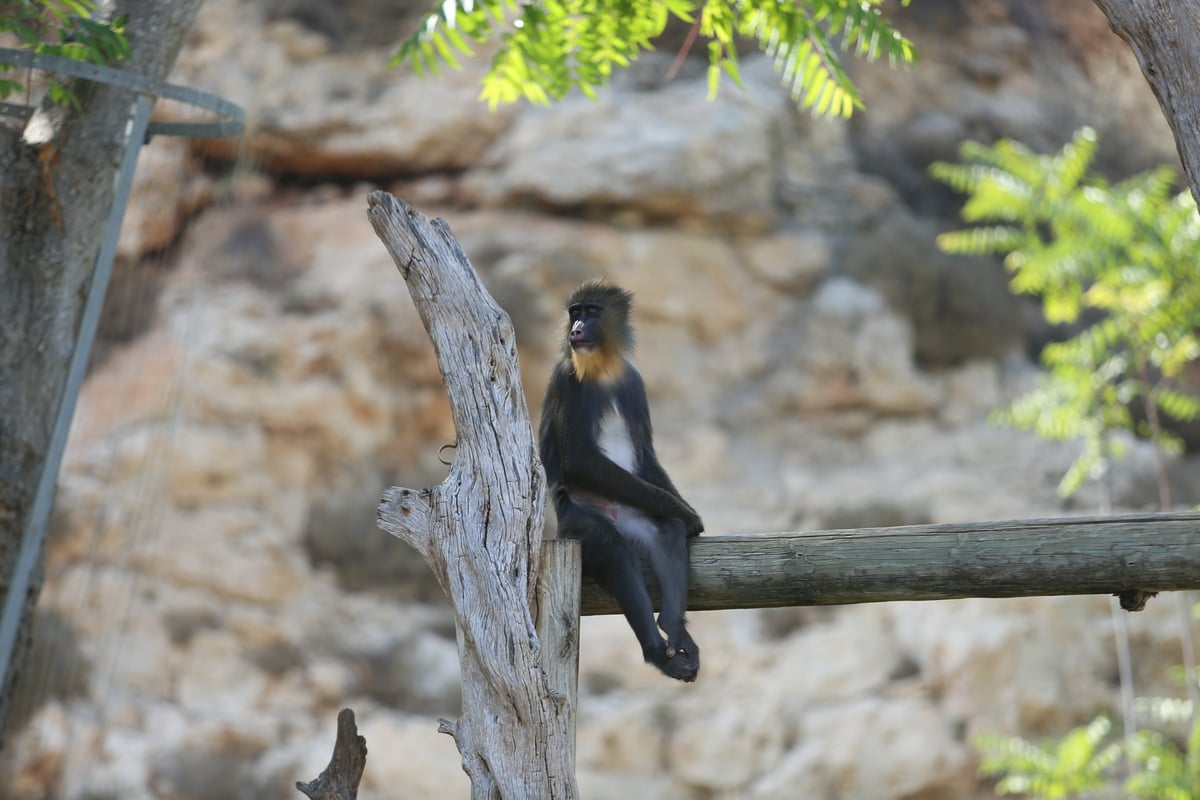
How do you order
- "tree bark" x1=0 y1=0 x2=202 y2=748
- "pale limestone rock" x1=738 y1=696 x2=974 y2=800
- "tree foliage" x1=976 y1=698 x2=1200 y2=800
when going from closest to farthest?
"tree bark" x1=0 y1=0 x2=202 y2=748, "tree foliage" x1=976 y1=698 x2=1200 y2=800, "pale limestone rock" x1=738 y1=696 x2=974 y2=800

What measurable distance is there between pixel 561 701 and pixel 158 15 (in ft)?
11.0

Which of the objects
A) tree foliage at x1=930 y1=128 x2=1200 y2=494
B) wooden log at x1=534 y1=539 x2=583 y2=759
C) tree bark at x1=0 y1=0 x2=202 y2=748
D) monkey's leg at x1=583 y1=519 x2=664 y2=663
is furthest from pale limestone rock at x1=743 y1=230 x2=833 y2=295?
wooden log at x1=534 y1=539 x2=583 y2=759

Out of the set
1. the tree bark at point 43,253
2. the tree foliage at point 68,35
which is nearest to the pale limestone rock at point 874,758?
the tree bark at point 43,253

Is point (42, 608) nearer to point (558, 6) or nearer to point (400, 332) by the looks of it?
point (400, 332)

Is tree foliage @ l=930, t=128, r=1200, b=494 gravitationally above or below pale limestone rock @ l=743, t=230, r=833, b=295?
above

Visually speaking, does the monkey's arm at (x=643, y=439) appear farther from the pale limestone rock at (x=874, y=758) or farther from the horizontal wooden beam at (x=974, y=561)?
Result: the pale limestone rock at (x=874, y=758)

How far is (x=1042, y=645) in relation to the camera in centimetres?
897

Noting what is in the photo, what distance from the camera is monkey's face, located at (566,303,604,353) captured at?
15.7 ft

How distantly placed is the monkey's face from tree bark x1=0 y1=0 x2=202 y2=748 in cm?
198

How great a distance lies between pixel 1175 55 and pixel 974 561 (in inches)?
62.4

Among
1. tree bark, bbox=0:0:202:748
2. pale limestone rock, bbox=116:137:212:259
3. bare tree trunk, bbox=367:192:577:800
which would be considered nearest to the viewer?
bare tree trunk, bbox=367:192:577:800

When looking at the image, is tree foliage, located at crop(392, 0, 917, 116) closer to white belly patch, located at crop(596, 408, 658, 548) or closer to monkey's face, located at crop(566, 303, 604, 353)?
monkey's face, located at crop(566, 303, 604, 353)

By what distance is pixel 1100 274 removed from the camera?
25.3 ft

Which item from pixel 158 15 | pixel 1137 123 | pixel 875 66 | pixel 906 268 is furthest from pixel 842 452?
pixel 158 15
